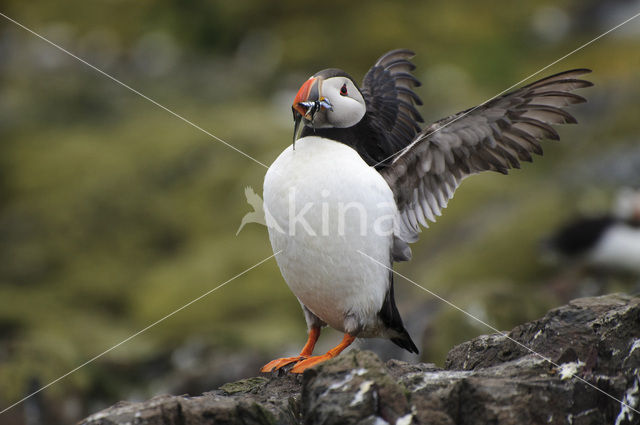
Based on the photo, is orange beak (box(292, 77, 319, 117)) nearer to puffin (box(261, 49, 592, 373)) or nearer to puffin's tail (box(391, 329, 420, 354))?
puffin (box(261, 49, 592, 373))

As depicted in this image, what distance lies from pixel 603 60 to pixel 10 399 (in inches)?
984

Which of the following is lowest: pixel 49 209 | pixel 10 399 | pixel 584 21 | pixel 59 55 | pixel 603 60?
pixel 10 399

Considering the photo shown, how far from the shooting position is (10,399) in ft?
35.3

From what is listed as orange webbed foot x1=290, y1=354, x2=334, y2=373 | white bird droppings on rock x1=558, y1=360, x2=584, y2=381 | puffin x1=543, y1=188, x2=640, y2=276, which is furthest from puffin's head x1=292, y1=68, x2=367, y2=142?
puffin x1=543, y1=188, x2=640, y2=276

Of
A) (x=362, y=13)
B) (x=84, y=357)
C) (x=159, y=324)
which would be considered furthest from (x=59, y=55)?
(x=84, y=357)

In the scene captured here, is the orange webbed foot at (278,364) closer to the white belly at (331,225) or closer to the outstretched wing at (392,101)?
the white belly at (331,225)

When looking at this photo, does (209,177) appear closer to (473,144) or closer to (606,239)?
(606,239)

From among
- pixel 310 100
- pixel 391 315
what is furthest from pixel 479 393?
pixel 310 100

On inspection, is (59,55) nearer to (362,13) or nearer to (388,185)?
(362,13)

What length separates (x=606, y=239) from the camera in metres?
13.5

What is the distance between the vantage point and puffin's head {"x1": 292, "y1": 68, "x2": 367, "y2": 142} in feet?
19.9

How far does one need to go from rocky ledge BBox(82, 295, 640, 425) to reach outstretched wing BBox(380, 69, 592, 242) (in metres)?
1.42

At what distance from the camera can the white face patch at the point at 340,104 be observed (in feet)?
20.4

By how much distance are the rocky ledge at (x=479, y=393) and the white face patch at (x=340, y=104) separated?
2062 millimetres
